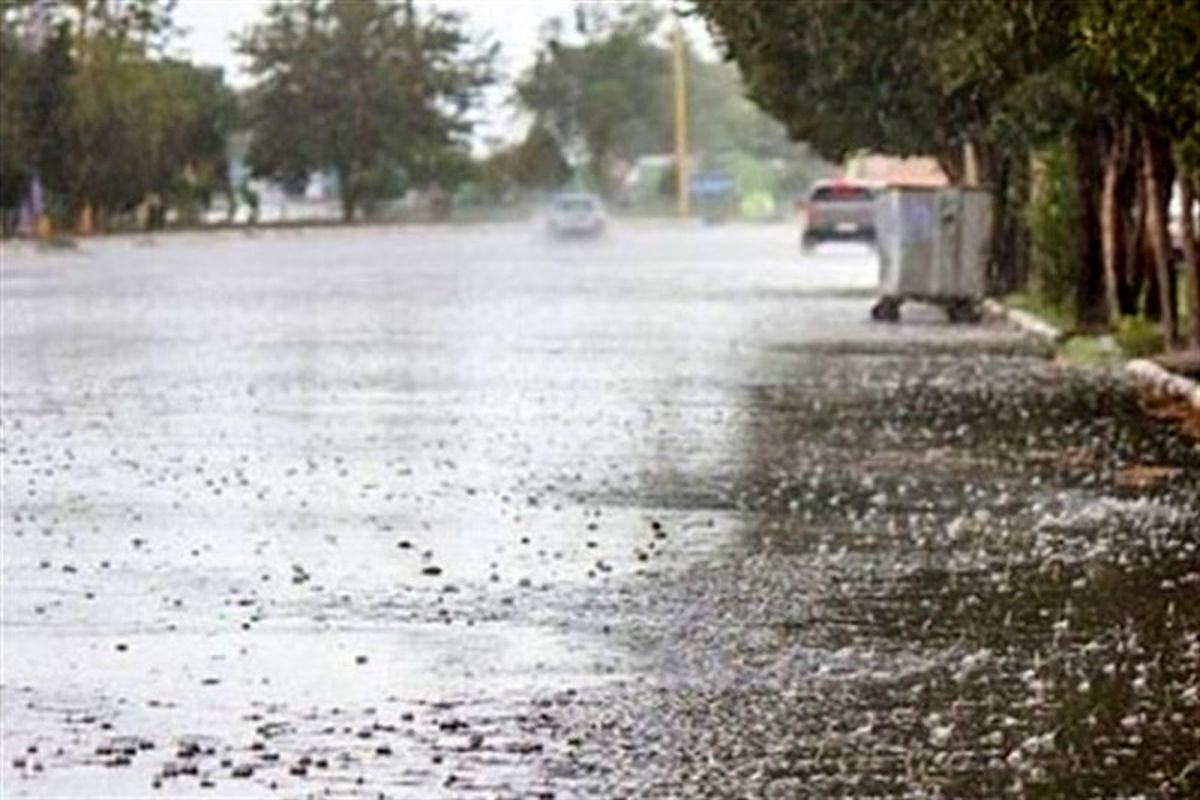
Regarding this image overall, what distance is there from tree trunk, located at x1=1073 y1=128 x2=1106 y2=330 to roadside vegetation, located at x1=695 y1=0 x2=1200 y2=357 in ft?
0.08

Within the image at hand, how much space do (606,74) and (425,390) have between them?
12181 cm

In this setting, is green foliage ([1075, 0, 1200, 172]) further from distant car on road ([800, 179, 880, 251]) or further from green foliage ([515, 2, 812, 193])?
green foliage ([515, 2, 812, 193])

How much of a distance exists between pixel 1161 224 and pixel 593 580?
58.9 feet

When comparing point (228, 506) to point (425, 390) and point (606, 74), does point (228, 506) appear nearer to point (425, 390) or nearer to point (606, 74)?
point (425, 390)

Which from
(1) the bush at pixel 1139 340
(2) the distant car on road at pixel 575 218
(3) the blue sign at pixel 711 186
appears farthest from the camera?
(3) the blue sign at pixel 711 186

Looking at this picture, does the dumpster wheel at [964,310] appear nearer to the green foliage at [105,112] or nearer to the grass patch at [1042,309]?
the grass patch at [1042,309]

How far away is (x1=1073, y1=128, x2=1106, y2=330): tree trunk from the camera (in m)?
37.5

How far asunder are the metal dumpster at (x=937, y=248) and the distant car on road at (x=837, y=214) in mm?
35257

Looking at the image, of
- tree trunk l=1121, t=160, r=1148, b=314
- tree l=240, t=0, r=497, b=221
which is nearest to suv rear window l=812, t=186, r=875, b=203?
tree l=240, t=0, r=497, b=221

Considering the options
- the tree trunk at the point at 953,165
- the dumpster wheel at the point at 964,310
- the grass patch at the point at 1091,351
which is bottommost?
the dumpster wheel at the point at 964,310

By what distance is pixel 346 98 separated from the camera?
4697 inches

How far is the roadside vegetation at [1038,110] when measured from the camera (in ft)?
85.5

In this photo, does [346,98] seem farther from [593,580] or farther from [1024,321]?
[593,580]

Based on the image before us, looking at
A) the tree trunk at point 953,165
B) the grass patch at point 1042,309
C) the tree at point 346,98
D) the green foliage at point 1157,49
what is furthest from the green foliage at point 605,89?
the green foliage at point 1157,49
